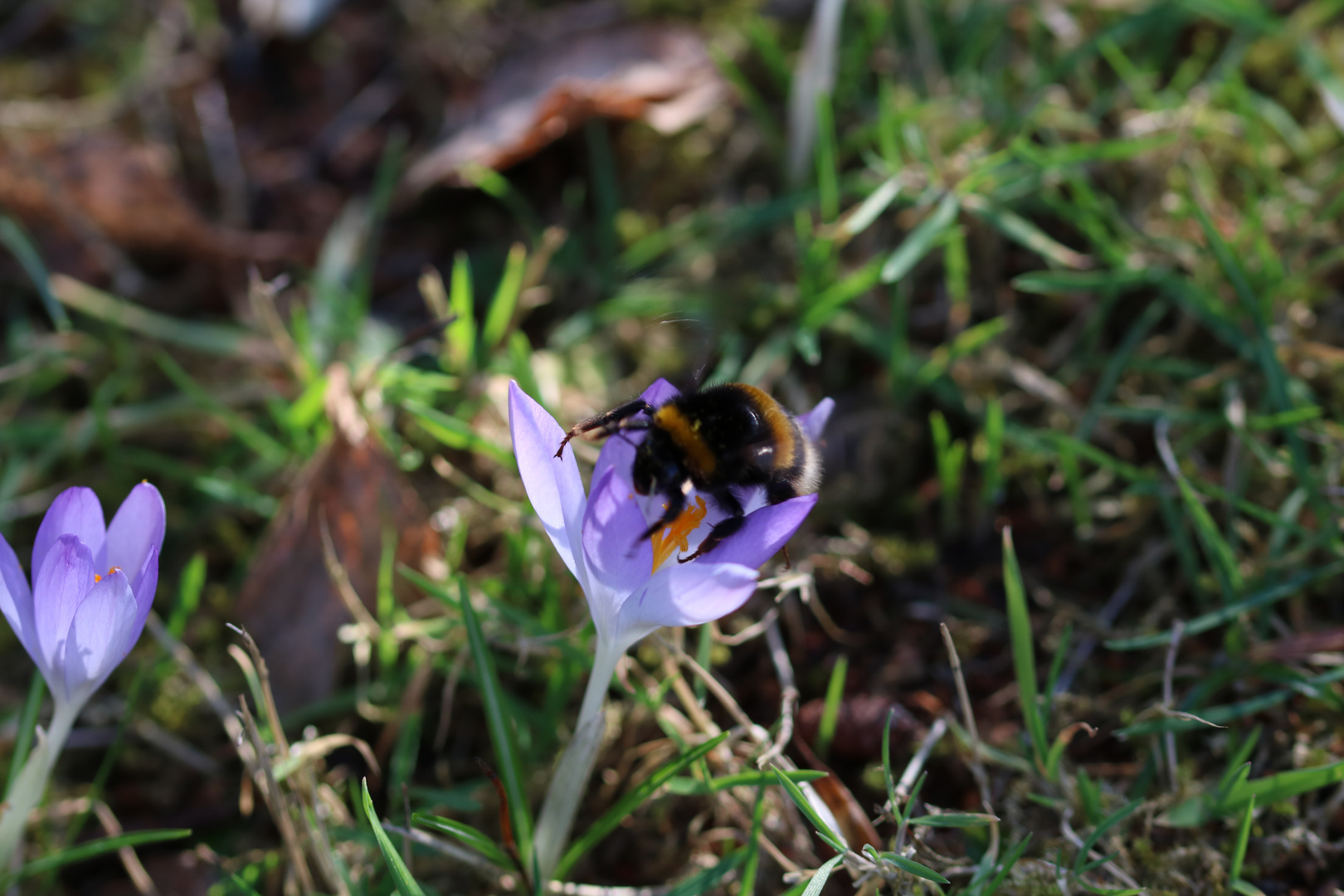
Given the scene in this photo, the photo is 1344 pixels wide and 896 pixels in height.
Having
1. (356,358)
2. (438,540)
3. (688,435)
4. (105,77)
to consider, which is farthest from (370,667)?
(105,77)

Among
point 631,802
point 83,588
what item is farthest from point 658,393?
point 83,588

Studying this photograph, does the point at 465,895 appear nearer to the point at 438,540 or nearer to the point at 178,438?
the point at 438,540

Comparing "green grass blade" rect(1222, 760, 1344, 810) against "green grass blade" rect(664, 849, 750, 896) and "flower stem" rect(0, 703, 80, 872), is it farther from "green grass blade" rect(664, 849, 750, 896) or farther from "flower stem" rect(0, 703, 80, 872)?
"flower stem" rect(0, 703, 80, 872)

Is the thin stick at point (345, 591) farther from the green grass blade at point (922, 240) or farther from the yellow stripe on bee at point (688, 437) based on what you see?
the green grass blade at point (922, 240)

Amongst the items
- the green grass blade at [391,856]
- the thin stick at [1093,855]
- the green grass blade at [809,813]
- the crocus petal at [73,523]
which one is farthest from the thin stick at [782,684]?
the crocus petal at [73,523]

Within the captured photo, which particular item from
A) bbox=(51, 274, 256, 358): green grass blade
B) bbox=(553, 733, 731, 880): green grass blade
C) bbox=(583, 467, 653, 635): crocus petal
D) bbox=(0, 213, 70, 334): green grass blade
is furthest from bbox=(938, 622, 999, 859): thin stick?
bbox=(0, 213, 70, 334): green grass blade

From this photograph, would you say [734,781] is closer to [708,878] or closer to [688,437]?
[708,878]
